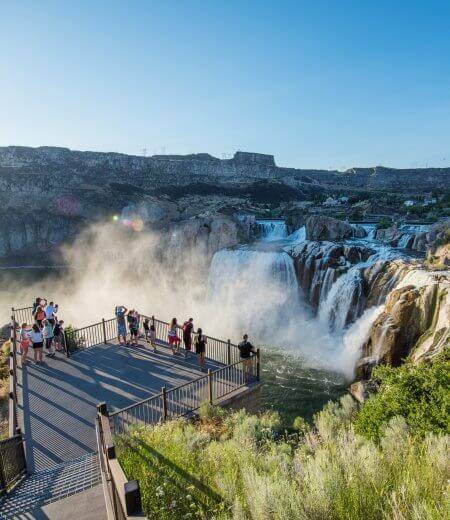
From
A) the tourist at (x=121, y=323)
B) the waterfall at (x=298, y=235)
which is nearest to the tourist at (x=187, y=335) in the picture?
the tourist at (x=121, y=323)

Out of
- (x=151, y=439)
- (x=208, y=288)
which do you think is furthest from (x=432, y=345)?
(x=208, y=288)

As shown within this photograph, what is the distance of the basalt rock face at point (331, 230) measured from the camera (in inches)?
1239

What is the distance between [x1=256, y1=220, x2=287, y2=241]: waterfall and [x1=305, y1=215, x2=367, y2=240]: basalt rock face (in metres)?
6.22

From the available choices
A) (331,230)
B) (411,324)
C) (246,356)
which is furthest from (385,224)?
(246,356)

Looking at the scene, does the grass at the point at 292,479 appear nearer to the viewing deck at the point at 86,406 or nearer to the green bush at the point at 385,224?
the viewing deck at the point at 86,406

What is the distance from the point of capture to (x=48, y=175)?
61125mm

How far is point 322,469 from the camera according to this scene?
4375mm

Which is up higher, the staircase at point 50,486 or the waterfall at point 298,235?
the waterfall at point 298,235

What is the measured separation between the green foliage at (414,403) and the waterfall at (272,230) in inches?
1225

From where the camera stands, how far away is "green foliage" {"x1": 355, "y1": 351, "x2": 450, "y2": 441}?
21.7 ft

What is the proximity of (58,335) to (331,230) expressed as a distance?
77.0ft

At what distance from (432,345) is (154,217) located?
42.7 meters

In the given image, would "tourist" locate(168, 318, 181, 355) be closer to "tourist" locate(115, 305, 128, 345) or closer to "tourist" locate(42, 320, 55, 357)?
"tourist" locate(115, 305, 128, 345)

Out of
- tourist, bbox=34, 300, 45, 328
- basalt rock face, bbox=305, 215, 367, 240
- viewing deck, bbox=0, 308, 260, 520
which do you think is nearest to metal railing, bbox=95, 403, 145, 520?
viewing deck, bbox=0, 308, 260, 520
